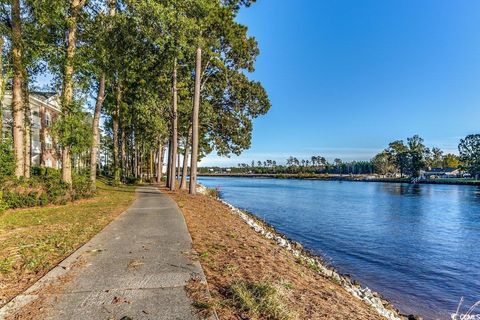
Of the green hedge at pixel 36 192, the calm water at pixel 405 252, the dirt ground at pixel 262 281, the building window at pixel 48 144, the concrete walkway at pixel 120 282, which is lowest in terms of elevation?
the calm water at pixel 405 252

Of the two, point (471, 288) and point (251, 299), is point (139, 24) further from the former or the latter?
point (471, 288)

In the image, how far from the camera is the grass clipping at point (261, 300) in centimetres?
388

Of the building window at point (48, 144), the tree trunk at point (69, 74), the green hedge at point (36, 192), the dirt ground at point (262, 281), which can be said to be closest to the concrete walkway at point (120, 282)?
the dirt ground at point (262, 281)

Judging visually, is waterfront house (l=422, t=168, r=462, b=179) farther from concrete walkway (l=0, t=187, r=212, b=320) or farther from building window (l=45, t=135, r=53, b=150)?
concrete walkway (l=0, t=187, r=212, b=320)

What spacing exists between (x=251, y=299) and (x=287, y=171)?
18431 cm

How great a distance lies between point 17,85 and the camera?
→ 50.5 feet

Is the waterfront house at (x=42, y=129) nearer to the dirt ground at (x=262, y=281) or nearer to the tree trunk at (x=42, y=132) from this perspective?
the tree trunk at (x=42, y=132)

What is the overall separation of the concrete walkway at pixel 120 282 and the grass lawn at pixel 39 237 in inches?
13.7

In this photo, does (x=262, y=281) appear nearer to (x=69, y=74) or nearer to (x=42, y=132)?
(x=69, y=74)

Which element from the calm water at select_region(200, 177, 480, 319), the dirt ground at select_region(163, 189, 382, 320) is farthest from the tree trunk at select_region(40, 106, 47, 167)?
the dirt ground at select_region(163, 189, 382, 320)

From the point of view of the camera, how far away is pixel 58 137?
612 inches

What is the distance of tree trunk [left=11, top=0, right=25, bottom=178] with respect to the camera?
14617 millimetres

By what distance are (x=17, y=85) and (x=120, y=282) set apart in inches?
577

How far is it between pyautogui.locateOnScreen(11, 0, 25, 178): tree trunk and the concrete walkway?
9.84m
